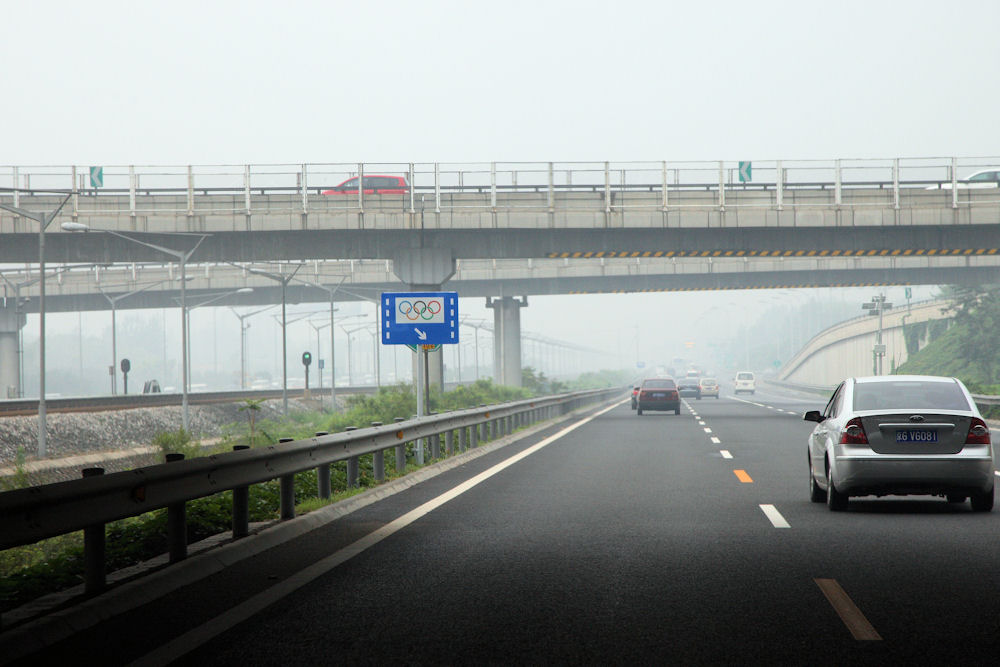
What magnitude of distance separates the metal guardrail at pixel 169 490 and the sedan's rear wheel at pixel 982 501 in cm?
674

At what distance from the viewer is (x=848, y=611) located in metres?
7.17

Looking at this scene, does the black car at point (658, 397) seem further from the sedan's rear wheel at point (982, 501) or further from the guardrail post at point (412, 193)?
the sedan's rear wheel at point (982, 501)

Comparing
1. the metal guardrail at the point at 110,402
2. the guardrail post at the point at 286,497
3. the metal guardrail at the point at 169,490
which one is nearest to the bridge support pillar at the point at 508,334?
the metal guardrail at the point at 110,402

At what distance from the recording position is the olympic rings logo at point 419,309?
71.2 feet

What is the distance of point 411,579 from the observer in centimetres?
841

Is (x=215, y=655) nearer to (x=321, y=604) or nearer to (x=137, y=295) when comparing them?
(x=321, y=604)

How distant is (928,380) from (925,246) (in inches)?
1177

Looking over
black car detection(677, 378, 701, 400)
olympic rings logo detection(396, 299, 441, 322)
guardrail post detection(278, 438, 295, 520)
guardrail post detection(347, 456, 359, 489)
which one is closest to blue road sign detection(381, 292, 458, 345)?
olympic rings logo detection(396, 299, 441, 322)

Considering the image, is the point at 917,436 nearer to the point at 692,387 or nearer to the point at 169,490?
the point at 169,490

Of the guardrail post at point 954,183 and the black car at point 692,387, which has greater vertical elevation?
the guardrail post at point 954,183

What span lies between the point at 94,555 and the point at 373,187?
34923 mm

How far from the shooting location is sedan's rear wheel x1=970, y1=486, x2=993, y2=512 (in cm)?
1236

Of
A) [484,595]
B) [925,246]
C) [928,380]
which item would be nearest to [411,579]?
[484,595]

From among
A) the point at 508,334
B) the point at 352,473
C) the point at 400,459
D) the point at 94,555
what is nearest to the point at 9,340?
the point at 508,334
